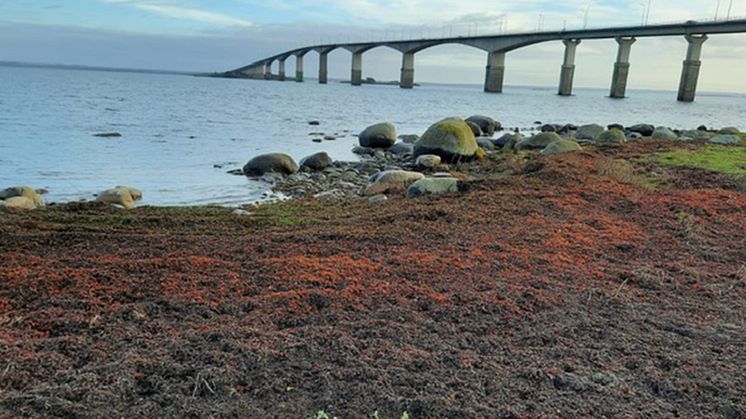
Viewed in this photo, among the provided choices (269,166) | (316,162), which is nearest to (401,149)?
(316,162)

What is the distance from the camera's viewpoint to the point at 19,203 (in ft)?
30.8

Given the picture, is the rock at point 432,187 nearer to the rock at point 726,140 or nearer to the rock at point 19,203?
the rock at point 19,203

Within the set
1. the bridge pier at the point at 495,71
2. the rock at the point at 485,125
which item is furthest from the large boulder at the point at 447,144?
the bridge pier at the point at 495,71

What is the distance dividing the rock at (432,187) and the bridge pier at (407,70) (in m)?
92.8

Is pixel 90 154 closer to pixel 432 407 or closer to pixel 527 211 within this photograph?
pixel 527 211

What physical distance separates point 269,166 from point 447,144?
19.6 feet

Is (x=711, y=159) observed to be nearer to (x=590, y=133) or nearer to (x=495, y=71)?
(x=590, y=133)

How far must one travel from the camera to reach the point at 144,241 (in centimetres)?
666

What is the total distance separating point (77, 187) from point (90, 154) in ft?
17.7

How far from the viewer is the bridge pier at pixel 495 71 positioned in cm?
→ 8700

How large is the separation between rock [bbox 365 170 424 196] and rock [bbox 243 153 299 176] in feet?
12.1

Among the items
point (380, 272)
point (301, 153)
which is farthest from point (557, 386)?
point (301, 153)

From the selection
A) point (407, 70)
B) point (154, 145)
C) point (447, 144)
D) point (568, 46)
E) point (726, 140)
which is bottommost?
point (154, 145)

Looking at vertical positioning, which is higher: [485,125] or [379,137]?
[379,137]
